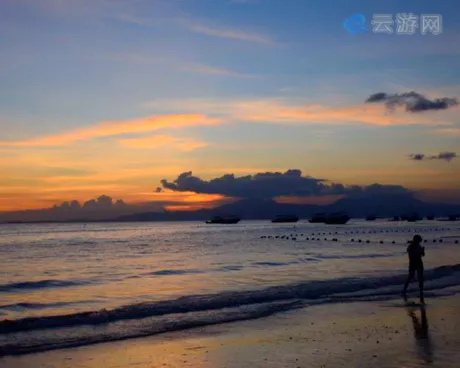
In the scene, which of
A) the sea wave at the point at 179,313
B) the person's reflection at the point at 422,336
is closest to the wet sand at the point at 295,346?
the person's reflection at the point at 422,336

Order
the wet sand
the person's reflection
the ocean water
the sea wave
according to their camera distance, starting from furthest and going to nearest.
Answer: the ocean water → the sea wave → the person's reflection → the wet sand

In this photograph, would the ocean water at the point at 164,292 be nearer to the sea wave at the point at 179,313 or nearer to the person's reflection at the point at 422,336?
A: the sea wave at the point at 179,313

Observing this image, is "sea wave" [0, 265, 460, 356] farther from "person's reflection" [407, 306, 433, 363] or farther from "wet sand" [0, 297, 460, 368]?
"person's reflection" [407, 306, 433, 363]

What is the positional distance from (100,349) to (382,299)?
13.2m

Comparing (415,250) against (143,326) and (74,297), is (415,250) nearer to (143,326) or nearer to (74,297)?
(143,326)

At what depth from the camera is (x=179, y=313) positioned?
21500 millimetres

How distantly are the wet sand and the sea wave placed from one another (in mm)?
1207

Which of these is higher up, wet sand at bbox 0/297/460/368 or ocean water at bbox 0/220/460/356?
wet sand at bbox 0/297/460/368

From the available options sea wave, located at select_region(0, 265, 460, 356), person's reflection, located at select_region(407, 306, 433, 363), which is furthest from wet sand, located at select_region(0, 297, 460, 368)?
sea wave, located at select_region(0, 265, 460, 356)

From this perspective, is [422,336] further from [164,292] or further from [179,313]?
[164,292]

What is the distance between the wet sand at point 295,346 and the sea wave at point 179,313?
1.21 m

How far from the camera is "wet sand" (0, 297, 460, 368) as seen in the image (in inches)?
509

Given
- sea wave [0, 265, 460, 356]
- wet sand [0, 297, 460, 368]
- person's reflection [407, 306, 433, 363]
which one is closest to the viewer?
wet sand [0, 297, 460, 368]

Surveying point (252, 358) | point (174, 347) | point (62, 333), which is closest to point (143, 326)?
A: point (62, 333)
